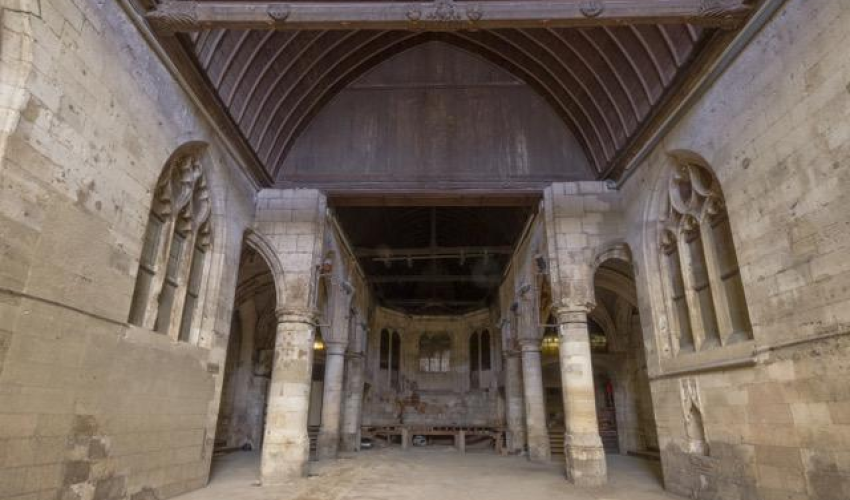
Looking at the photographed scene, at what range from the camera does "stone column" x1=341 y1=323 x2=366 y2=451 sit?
16047 mm

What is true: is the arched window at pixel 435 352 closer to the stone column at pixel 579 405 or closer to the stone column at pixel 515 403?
the stone column at pixel 515 403

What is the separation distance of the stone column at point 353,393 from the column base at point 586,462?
9041 millimetres

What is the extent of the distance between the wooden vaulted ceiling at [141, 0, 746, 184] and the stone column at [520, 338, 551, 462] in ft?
19.6

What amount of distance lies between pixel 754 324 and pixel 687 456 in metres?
2.69

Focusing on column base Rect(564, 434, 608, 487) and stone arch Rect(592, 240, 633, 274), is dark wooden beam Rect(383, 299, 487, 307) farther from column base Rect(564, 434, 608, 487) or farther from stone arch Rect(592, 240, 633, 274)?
column base Rect(564, 434, 608, 487)

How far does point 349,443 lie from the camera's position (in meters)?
15.9

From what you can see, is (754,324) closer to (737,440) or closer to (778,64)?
(737,440)

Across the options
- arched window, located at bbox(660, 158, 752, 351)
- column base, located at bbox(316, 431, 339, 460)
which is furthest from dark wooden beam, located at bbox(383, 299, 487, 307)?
arched window, located at bbox(660, 158, 752, 351)

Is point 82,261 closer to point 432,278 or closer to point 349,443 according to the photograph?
point 349,443

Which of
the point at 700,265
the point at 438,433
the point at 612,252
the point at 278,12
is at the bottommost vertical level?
the point at 438,433

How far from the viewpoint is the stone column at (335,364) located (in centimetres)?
1341

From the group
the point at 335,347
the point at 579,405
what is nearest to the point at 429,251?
the point at 335,347

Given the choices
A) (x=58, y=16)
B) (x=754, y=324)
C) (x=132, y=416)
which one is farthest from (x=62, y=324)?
(x=754, y=324)

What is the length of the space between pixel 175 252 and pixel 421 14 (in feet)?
17.5
